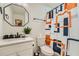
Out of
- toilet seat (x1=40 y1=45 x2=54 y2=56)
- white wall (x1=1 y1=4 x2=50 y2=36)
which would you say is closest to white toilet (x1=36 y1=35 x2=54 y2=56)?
toilet seat (x1=40 y1=45 x2=54 y2=56)

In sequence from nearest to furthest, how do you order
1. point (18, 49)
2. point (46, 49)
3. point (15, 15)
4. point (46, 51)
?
point (18, 49)
point (15, 15)
point (46, 51)
point (46, 49)

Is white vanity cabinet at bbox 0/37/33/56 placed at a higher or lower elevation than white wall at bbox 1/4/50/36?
lower

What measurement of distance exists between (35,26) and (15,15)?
1.61 feet

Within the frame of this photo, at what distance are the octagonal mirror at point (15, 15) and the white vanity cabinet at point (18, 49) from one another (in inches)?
18.6

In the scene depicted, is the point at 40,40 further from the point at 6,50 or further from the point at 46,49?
the point at 6,50

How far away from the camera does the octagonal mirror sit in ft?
5.43

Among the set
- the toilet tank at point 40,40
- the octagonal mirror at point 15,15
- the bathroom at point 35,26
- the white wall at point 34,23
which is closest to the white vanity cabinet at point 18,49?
the bathroom at point 35,26

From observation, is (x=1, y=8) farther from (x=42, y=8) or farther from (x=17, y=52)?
(x=17, y=52)

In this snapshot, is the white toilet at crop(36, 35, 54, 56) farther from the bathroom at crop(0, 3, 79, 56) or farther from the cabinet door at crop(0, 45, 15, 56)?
the cabinet door at crop(0, 45, 15, 56)

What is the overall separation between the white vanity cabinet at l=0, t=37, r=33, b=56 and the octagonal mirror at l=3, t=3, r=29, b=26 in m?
0.47

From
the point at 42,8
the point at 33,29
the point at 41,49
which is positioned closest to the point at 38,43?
the point at 41,49

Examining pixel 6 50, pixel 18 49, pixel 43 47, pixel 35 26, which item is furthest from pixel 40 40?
pixel 6 50

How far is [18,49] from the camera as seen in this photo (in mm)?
1483

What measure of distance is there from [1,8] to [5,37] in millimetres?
617
